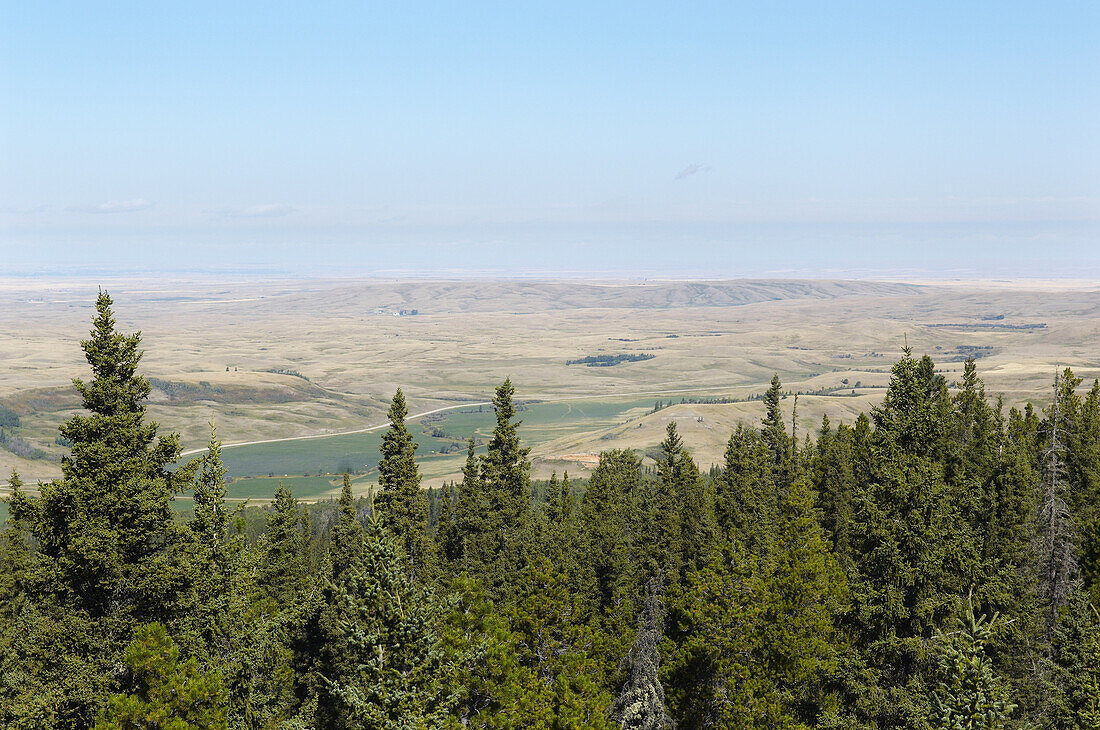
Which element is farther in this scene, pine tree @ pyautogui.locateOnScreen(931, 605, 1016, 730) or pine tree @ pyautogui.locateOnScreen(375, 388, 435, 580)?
pine tree @ pyautogui.locateOnScreen(375, 388, 435, 580)

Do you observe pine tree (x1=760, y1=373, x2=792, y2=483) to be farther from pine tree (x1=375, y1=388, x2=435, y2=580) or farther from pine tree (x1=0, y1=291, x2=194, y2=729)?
pine tree (x1=0, y1=291, x2=194, y2=729)

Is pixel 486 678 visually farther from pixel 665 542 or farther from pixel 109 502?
pixel 665 542

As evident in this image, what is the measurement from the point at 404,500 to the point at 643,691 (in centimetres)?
2704

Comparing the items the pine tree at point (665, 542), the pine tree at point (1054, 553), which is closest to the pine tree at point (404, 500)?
the pine tree at point (665, 542)

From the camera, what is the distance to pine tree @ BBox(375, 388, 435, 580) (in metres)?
A: 57.6

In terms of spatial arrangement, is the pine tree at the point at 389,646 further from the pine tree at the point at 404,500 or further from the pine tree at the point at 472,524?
the pine tree at the point at 404,500

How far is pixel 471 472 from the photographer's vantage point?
238ft

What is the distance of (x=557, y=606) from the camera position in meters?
37.9

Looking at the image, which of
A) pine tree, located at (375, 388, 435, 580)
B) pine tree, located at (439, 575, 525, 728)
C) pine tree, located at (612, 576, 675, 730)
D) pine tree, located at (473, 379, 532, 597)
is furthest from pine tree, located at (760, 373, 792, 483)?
pine tree, located at (439, 575, 525, 728)

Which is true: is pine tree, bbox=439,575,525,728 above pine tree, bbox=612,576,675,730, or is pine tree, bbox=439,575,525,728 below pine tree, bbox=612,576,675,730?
above

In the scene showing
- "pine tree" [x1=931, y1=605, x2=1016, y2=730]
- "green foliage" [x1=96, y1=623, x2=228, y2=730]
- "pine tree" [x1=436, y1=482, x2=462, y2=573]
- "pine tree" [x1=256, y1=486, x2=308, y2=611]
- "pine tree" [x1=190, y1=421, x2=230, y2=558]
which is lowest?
"pine tree" [x1=436, y1=482, x2=462, y2=573]

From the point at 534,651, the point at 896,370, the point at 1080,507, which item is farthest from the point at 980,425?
the point at 534,651

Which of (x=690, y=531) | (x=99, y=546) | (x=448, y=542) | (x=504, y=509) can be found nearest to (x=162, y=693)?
(x=99, y=546)

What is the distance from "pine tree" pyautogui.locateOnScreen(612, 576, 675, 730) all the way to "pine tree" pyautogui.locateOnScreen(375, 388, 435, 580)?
63.3 feet
